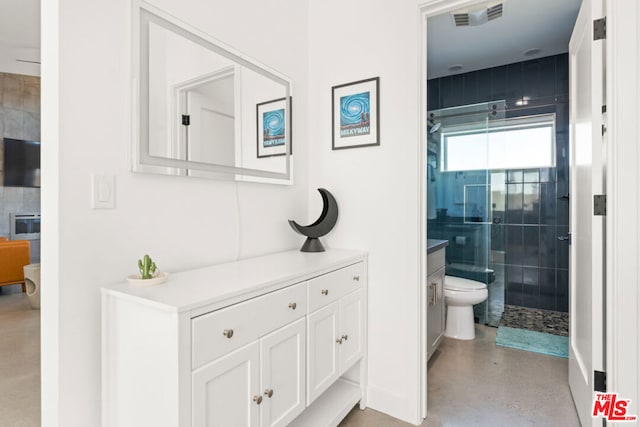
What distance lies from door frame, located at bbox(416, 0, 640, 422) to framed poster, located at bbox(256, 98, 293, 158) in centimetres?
156

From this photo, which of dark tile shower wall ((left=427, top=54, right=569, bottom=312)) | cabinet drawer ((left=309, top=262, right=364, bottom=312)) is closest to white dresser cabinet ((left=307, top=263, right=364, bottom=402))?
cabinet drawer ((left=309, top=262, right=364, bottom=312))

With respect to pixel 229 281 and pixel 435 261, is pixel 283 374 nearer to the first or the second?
pixel 229 281

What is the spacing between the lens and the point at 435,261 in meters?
2.46

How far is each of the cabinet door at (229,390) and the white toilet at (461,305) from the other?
6.95 ft

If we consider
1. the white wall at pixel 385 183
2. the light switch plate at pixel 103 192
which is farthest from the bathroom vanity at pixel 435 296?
the light switch plate at pixel 103 192

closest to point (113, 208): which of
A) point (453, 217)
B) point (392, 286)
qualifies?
point (392, 286)

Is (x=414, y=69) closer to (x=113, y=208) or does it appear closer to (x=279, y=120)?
(x=279, y=120)

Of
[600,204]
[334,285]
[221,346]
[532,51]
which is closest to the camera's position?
[221,346]

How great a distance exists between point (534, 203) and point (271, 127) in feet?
10.1

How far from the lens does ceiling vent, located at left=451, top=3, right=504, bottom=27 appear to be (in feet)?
8.37

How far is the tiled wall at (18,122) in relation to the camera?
5.21 meters

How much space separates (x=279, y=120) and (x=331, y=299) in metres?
1.09

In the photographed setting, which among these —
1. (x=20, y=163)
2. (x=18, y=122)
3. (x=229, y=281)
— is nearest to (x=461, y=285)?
(x=229, y=281)

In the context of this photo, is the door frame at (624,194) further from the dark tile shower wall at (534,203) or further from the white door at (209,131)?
the dark tile shower wall at (534,203)
